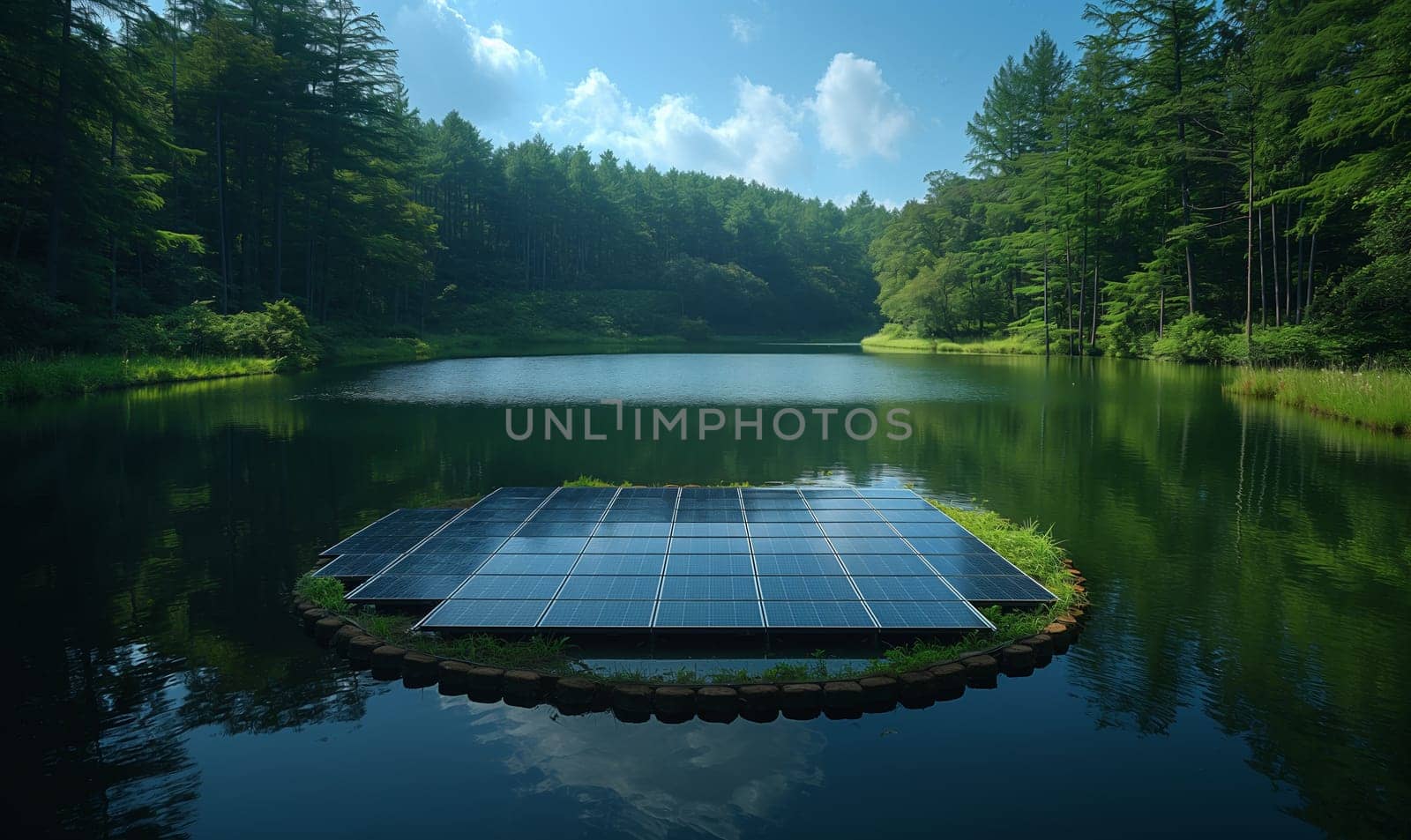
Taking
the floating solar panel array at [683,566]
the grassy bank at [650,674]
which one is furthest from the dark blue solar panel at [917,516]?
the grassy bank at [650,674]

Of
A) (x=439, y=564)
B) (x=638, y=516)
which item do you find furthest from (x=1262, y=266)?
(x=439, y=564)

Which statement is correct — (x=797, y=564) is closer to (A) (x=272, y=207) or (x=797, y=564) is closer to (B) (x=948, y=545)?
(B) (x=948, y=545)

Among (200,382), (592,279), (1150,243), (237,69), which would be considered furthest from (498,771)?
(592,279)

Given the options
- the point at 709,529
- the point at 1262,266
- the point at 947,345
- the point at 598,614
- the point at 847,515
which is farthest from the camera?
the point at 947,345

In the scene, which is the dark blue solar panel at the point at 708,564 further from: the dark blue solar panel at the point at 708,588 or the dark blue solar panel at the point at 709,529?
the dark blue solar panel at the point at 709,529

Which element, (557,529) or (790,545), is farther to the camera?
(557,529)
